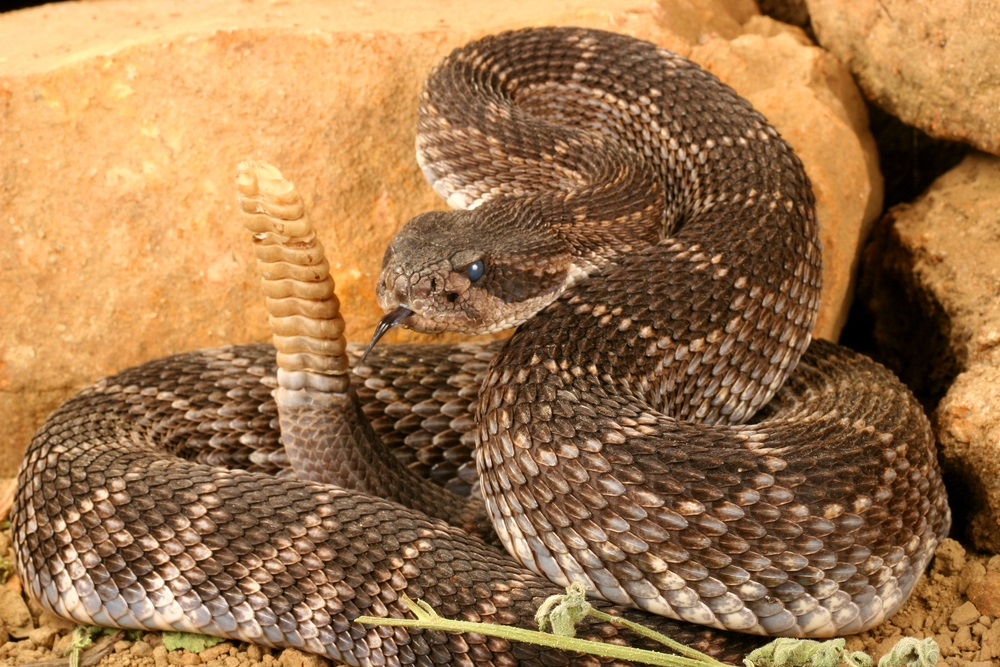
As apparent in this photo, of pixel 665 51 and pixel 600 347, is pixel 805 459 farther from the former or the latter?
pixel 665 51

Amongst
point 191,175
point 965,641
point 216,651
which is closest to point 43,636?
point 216,651

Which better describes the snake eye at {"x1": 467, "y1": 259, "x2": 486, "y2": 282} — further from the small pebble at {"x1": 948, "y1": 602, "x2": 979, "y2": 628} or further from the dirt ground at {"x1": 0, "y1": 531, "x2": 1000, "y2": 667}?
the small pebble at {"x1": 948, "y1": 602, "x2": 979, "y2": 628}

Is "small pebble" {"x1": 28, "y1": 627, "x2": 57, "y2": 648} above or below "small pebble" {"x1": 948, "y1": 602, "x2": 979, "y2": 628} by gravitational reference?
below

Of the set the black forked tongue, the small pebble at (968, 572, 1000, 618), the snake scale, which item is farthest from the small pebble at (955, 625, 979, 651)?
the black forked tongue

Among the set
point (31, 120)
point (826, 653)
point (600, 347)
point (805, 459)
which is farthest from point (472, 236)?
point (31, 120)

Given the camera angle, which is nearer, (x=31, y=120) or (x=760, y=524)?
(x=760, y=524)

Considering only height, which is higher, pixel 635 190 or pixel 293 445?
pixel 635 190

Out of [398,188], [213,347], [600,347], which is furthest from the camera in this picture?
[398,188]

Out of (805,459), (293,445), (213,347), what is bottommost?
(213,347)
